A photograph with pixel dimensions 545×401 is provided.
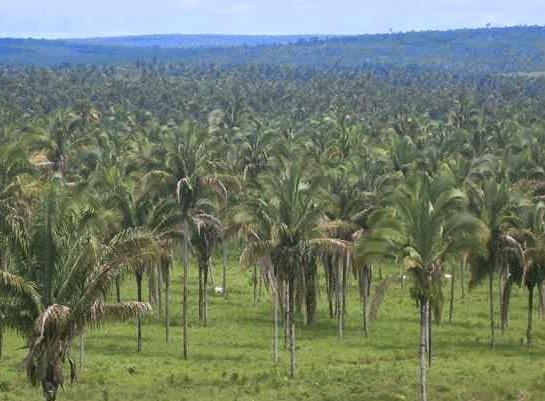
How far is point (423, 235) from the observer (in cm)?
3281

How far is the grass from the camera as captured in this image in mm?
37000

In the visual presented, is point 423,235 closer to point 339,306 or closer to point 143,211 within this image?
point 143,211

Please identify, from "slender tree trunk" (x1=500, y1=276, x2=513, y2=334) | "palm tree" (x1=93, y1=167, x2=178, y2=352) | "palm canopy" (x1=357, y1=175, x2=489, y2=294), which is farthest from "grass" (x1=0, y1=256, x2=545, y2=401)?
"palm canopy" (x1=357, y1=175, x2=489, y2=294)

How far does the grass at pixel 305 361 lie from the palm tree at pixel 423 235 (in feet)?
15.9

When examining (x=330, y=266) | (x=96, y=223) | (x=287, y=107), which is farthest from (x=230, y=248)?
(x=287, y=107)

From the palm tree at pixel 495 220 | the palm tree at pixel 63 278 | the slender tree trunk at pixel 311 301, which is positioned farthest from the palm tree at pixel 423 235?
the slender tree trunk at pixel 311 301

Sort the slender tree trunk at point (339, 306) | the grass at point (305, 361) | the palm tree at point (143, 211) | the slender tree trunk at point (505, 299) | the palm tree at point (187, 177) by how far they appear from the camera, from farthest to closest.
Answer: the slender tree trunk at point (339, 306) → the slender tree trunk at point (505, 299) → the palm tree at point (187, 177) → the palm tree at point (143, 211) → the grass at point (305, 361)

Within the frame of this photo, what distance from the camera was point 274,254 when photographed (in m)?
40.3

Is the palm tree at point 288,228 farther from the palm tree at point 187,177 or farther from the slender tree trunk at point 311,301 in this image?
the slender tree trunk at point 311,301

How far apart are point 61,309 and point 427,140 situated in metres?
75.2

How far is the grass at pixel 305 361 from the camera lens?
121 feet

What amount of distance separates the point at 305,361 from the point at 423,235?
15214mm

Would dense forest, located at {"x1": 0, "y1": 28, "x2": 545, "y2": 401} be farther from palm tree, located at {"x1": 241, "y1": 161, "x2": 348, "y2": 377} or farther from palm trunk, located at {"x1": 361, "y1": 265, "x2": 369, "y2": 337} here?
palm trunk, located at {"x1": 361, "y1": 265, "x2": 369, "y2": 337}

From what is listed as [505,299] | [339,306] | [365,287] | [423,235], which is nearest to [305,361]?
[365,287]
